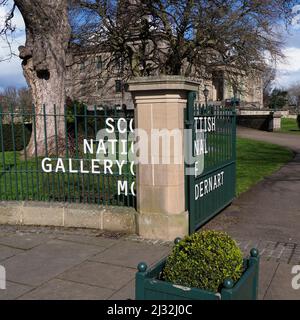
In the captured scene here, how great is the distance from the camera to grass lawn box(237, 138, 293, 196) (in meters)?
11.4

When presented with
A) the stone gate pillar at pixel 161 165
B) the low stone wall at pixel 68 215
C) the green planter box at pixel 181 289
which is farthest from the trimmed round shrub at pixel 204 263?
the low stone wall at pixel 68 215

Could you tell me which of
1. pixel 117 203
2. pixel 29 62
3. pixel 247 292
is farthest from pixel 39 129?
pixel 247 292

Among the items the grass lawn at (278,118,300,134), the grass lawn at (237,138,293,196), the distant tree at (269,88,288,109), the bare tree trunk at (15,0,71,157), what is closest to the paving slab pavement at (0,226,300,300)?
the grass lawn at (237,138,293,196)

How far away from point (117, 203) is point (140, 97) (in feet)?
6.10

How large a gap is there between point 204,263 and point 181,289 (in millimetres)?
272

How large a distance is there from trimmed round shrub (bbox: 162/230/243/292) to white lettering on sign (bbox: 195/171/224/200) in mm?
3115

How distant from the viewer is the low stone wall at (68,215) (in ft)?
20.6

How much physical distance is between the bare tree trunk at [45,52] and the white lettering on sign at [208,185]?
638 cm

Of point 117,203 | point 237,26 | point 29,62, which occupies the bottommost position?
point 117,203

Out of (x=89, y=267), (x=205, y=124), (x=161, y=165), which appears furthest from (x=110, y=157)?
(x=89, y=267)

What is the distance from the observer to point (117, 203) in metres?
6.64

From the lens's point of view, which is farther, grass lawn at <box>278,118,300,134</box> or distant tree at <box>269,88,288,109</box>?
distant tree at <box>269,88,288,109</box>

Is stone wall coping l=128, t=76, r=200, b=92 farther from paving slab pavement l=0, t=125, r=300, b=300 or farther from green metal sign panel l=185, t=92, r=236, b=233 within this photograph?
paving slab pavement l=0, t=125, r=300, b=300
